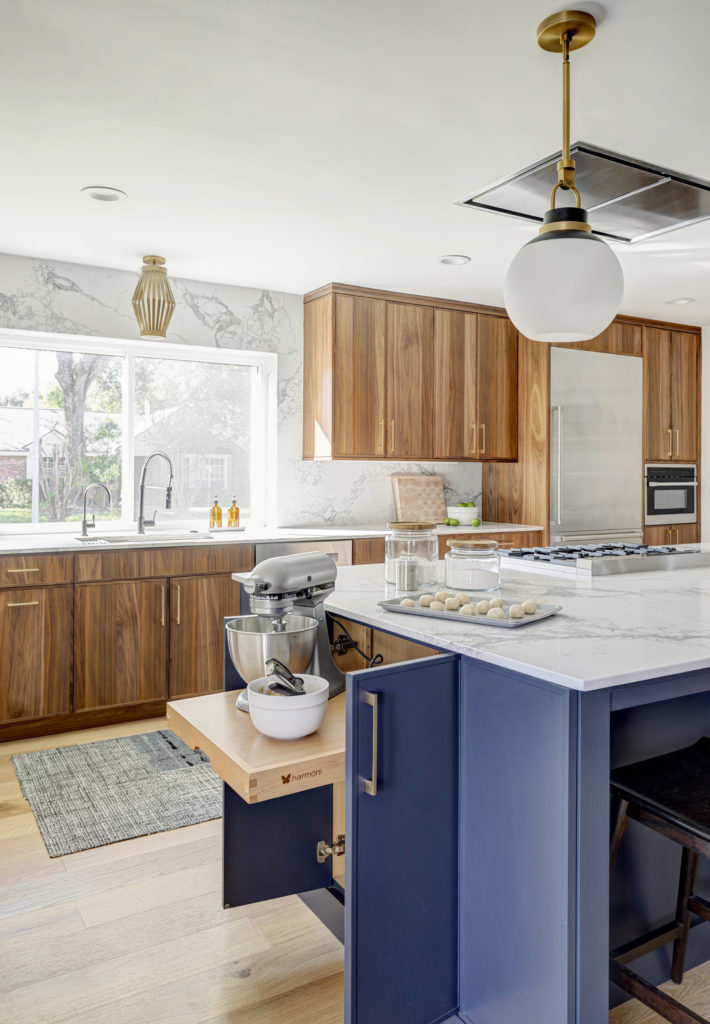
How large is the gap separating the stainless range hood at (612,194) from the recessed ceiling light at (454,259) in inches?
27.2

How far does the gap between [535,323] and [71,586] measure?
102 inches

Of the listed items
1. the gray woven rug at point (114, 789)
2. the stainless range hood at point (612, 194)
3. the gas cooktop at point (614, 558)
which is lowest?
the gray woven rug at point (114, 789)

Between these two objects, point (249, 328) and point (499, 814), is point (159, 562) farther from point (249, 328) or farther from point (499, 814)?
point (499, 814)

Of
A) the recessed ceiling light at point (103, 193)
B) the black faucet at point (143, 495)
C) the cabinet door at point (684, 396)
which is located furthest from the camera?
the cabinet door at point (684, 396)

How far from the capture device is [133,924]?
200cm

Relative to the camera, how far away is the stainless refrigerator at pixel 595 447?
492 centimetres

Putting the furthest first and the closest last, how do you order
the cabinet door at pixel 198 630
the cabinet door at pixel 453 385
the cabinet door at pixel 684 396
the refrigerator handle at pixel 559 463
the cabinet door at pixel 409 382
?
1. the cabinet door at pixel 684 396
2. the refrigerator handle at pixel 559 463
3. the cabinet door at pixel 453 385
4. the cabinet door at pixel 409 382
5. the cabinet door at pixel 198 630

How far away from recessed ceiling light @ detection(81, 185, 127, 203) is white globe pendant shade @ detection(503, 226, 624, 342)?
190 centimetres

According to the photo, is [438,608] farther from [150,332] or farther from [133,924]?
[150,332]

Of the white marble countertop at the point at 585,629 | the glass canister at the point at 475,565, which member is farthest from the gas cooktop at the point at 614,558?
the glass canister at the point at 475,565

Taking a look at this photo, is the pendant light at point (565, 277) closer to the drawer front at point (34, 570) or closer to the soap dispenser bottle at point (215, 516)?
the drawer front at point (34, 570)

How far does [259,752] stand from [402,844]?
0.34 metres

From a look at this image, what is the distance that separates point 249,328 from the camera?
4.53 metres

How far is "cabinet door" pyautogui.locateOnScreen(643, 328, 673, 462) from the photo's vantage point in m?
5.37
